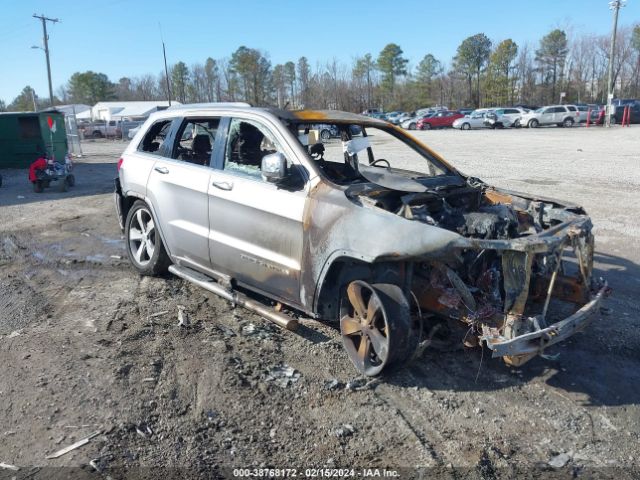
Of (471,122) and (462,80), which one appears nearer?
(471,122)

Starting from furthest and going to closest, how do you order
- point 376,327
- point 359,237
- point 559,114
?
point 559,114 < point 376,327 < point 359,237

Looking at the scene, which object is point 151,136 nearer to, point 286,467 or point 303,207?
point 303,207

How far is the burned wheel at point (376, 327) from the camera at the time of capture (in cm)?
366

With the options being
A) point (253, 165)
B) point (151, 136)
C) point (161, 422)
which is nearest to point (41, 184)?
point (151, 136)

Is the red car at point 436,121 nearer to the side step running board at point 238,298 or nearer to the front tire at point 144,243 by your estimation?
the front tire at point 144,243

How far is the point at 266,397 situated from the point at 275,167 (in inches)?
65.0

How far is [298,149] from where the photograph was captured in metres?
4.34

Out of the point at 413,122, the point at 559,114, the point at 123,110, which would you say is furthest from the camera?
the point at 123,110

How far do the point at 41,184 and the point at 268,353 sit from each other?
11655mm

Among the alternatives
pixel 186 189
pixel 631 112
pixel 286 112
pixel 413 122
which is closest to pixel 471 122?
pixel 413 122

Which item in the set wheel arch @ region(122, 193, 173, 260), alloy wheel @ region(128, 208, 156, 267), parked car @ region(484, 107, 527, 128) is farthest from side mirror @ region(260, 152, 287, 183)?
parked car @ region(484, 107, 527, 128)

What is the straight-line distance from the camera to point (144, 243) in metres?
6.05

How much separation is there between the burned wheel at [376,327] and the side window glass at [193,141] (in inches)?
89.6

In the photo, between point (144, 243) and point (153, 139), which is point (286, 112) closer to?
point (153, 139)
